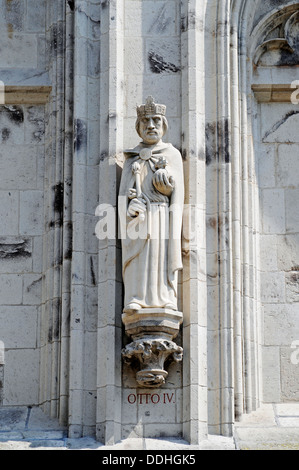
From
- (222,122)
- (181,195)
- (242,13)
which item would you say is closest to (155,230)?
(181,195)

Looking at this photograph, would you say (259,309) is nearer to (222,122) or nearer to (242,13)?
(222,122)

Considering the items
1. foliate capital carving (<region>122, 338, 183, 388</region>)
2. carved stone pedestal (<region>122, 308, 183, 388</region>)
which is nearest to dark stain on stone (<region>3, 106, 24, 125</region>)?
carved stone pedestal (<region>122, 308, 183, 388</region>)

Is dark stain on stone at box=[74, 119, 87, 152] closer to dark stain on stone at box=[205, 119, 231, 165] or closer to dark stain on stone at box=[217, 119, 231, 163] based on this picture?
dark stain on stone at box=[205, 119, 231, 165]

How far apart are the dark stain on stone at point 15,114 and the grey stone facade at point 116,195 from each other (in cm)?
3

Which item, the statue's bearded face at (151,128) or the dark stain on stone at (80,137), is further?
the dark stain on stone at (80,137)

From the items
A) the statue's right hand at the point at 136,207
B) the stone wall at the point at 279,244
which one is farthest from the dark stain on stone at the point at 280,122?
the statue's right hand at the point at 136,207

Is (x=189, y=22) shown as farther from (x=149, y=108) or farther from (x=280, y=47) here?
(x=280, y=47)

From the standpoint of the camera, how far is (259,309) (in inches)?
743

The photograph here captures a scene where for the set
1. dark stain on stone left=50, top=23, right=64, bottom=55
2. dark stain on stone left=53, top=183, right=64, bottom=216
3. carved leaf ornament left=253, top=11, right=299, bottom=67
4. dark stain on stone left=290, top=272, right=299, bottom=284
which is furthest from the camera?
carved leaf ornament left=253, top=11, right=299, bottom=67

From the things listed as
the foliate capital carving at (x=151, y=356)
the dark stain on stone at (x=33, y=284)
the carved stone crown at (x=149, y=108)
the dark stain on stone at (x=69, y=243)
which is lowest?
the foliate capital carving at (x=151, y=356)

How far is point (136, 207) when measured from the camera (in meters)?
17.8

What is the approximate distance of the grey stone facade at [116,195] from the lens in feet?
58.4

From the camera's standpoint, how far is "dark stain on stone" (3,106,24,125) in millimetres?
19562

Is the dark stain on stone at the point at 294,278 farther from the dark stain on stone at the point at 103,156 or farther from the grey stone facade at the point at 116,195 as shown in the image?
the dark stain on stone at the point at 103,156
